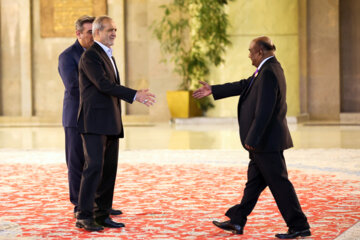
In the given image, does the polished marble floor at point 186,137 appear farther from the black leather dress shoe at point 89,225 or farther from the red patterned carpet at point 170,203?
the black leather dress shoe at point 89,225

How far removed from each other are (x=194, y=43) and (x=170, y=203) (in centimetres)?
1128

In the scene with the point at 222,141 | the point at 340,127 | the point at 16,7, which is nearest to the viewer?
the point at 222,141

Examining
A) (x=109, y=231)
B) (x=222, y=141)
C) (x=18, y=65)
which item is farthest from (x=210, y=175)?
(x=18, y=65)

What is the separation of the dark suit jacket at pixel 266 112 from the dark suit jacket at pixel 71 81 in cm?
169

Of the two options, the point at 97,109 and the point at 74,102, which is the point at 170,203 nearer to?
the point at 74,102

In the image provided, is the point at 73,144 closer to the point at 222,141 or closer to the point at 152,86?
the point at 222,141

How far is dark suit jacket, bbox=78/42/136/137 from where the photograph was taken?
18.7 ft

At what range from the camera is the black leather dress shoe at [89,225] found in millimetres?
Answer: 5707

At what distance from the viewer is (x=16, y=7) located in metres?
20.2

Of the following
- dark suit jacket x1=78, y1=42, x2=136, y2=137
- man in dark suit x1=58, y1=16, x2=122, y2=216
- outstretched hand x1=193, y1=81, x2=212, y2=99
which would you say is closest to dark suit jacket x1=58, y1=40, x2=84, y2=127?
man in dark suit x1=58, y1=16, x2=122, y2=216

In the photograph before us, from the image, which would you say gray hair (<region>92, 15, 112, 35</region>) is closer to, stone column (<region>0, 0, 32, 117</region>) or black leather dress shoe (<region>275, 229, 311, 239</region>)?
black leather dress shoe (<region>275, 229, 311, 239</region>)

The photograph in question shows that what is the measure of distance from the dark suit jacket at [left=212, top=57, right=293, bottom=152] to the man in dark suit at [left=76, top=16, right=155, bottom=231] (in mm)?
758

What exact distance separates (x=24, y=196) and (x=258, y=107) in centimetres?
319

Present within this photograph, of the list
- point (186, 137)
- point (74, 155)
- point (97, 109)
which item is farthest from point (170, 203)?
point (186, 137)
